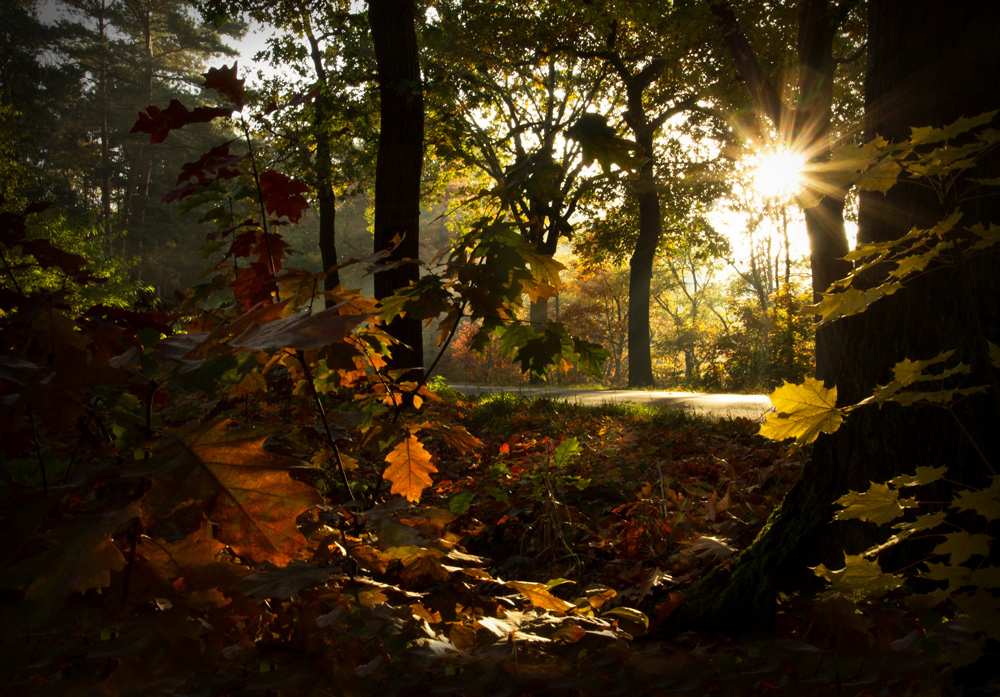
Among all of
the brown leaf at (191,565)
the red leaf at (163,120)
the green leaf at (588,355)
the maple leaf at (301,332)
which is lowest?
the brown leaf at (191,565)

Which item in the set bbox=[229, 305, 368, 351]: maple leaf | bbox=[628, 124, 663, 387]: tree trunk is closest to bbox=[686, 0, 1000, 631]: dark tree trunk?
bbox=[229, 305, 368, 351]: maple leaf

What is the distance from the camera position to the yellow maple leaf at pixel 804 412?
1.20 m

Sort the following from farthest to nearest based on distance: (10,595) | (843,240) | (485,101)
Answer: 1. (485,101)
2. (843,240)
3. (10,595)

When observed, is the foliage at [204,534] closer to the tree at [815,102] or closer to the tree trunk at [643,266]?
the tree at [815,102]

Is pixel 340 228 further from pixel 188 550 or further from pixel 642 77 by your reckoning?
pixel 188 550

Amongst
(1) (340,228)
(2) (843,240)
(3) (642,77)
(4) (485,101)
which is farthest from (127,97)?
(2) (843,240)

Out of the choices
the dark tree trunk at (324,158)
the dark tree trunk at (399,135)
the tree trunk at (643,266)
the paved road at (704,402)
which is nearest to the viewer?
the dark tree trunk at (399,135)

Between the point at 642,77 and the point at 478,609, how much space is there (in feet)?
59.6

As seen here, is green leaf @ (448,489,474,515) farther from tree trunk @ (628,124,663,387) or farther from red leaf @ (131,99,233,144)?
tree trunk @ (628,124,663,387)

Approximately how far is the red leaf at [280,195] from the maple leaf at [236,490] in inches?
42.6

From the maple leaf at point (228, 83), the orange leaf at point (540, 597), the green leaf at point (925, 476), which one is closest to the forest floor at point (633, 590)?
the orange leaf at point (540, 597)

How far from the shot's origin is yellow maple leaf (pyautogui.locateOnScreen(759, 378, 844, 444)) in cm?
120

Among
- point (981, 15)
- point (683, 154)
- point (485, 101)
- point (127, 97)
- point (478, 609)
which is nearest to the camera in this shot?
point (478, 609)

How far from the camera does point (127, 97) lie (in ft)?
117
